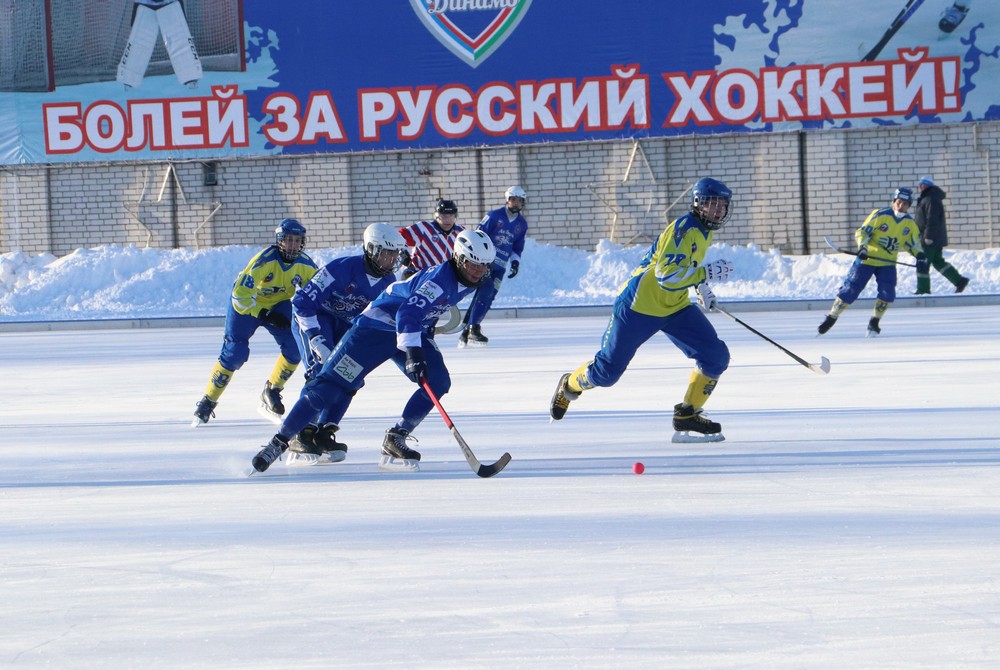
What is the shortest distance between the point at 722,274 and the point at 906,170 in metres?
15.6

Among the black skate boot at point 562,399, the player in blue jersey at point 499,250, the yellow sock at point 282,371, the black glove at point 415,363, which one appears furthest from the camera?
the player in blue jersey at point 499,250

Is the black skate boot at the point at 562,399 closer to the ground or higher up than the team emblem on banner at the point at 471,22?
closer to the ground

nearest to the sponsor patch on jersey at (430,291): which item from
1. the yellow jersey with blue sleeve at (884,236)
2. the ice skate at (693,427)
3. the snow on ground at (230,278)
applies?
the ice skate at (693,427)

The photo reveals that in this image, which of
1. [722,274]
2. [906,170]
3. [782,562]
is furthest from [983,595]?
[906,170]

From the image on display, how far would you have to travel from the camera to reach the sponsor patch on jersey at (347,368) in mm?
6754

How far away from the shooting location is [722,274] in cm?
749

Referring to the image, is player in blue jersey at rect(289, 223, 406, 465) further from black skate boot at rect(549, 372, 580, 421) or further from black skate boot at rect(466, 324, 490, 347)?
black skate boot at rect(466, 324, 490, 347)

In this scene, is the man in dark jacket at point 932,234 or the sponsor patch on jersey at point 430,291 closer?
the sponsor patch on jersey at point 430,291

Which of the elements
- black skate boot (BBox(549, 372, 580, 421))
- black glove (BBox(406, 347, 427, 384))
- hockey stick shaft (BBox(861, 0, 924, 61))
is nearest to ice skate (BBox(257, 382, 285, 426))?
black skate boot (BBox(549, 372, 580, 421))

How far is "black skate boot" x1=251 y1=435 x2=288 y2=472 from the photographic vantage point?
21.5 feet

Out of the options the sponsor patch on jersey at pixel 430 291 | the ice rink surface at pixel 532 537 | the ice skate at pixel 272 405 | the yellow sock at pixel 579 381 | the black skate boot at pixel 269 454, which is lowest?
the ice rink surface at pixel 532 537

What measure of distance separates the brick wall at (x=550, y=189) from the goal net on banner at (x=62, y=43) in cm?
168

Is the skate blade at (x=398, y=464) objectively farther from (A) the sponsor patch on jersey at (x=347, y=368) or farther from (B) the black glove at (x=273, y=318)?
(B) the black glove at (x=273, y=318)

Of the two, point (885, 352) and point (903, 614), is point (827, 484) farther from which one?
point (885, 352)
